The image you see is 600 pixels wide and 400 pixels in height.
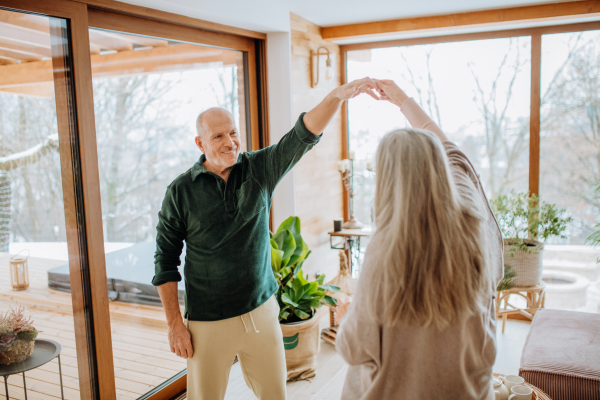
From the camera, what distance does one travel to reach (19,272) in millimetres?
1841

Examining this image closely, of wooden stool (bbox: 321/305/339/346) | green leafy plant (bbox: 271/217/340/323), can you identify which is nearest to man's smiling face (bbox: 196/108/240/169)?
green leafy plant (bbox: 271/217/340/323)

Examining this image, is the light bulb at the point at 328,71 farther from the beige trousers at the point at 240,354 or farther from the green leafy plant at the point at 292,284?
the beige trousers at the point at 240,354

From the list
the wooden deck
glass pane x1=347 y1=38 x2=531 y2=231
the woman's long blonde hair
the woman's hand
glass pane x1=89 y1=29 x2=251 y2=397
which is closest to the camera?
the woman's long blonde hair

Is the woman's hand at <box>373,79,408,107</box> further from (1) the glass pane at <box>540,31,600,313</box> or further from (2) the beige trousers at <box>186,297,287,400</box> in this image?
(1) the glass pane at <box>540,31,600,313</box>

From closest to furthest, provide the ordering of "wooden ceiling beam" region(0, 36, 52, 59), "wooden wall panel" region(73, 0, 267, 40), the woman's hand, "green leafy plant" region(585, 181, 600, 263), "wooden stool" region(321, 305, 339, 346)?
the woman's hand, "wooden ceiling beam" region(0, 36, 52, 59), "wooden wall panel" region(73, 0, 267, 40), "green leafy plant" region(585, 181, 600, 263), "wooden stool" region(321, 305, 339, 346)

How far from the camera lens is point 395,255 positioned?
99cm

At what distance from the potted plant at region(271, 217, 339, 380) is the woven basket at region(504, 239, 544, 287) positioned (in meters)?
1.33

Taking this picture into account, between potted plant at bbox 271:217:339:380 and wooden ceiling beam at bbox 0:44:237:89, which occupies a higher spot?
wooden ceiling beam at bbox 0:44:237:89

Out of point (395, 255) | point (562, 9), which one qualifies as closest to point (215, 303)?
point (395, 255)

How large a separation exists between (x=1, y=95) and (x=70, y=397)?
4.28ft

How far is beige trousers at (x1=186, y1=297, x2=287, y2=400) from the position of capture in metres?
1.76

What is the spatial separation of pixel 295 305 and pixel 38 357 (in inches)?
53.4

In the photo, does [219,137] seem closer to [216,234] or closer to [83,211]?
[216,234]

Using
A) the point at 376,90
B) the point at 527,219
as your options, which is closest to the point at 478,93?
the point at 527,219
